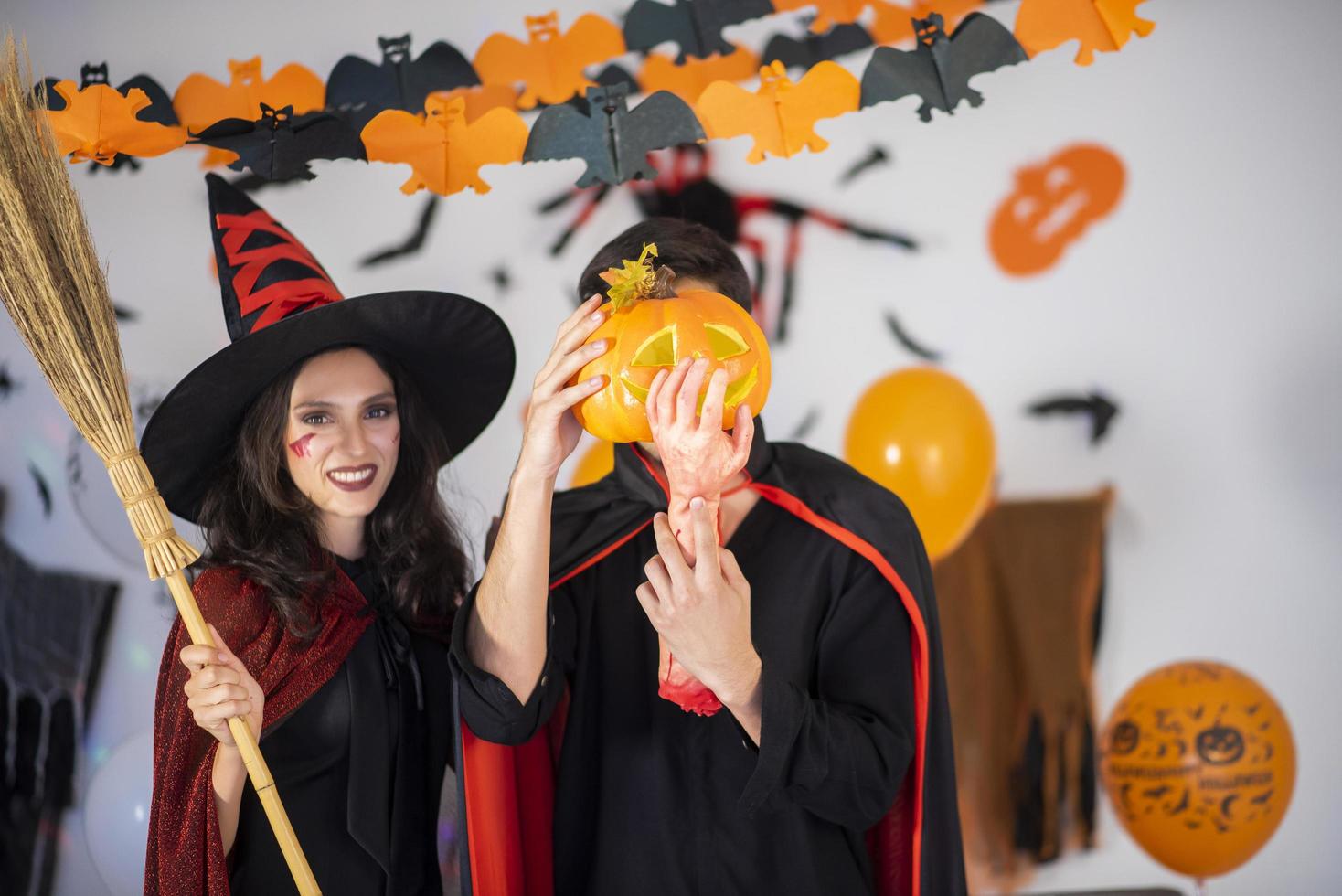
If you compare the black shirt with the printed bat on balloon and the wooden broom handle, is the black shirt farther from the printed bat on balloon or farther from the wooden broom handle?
the printed bat on balloon

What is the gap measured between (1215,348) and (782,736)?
275cm

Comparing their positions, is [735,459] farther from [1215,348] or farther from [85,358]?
[1215,348]

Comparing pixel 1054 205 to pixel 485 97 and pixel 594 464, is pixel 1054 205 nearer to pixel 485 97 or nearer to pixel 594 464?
pixel 594 464

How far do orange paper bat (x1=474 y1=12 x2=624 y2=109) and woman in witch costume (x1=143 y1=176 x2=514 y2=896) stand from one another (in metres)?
0.91

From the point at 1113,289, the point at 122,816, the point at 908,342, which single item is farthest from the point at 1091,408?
the point at 122,816

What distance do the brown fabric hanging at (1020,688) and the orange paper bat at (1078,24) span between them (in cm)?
172

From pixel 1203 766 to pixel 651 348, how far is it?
98.1 inches

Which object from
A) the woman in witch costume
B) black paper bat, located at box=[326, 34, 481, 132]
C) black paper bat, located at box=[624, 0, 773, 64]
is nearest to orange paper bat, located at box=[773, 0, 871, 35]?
black paper bat, located at box=[624, 0, 773, 64]

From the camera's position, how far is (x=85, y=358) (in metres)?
1.85

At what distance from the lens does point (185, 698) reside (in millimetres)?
1954

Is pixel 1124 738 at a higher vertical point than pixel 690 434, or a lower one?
lower

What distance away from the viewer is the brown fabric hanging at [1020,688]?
3680 mm

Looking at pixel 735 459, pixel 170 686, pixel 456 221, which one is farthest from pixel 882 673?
pixel 456 221

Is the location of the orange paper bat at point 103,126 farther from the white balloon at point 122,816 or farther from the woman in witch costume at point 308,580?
the white balloon at point 122,816
